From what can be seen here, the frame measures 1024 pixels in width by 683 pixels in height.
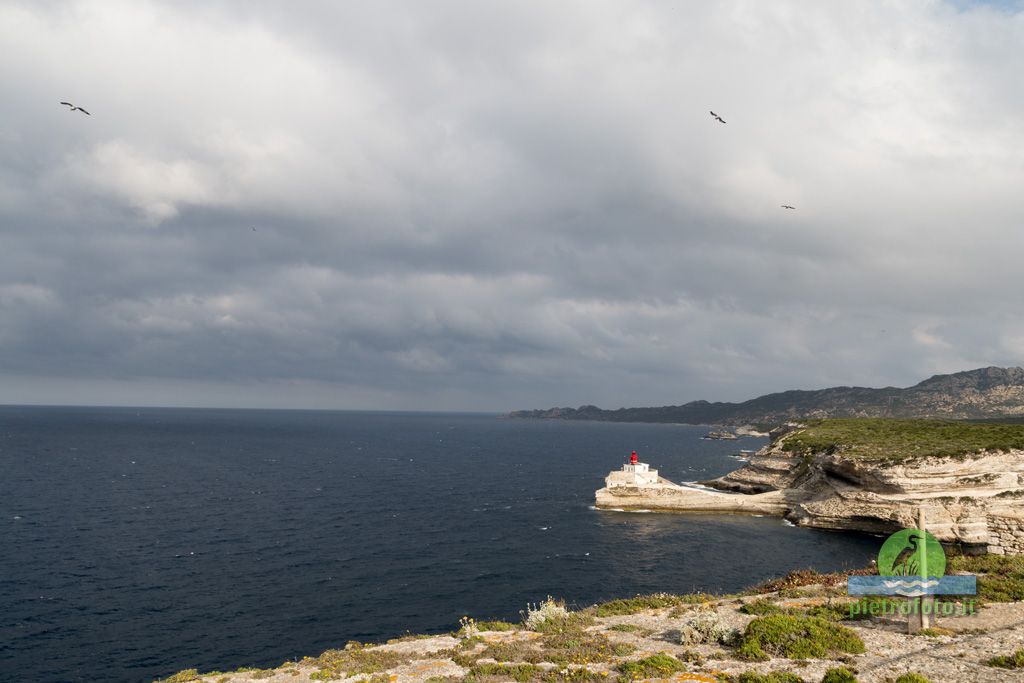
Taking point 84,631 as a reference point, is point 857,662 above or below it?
above

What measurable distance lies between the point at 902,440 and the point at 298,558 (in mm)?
71739

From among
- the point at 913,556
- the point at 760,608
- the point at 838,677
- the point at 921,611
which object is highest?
the point at 913,556

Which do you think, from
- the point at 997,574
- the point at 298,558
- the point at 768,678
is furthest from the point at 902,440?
the point at 298,558

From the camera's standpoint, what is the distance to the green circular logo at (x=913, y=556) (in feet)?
60.8

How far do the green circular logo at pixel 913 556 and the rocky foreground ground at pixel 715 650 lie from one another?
1680 mm

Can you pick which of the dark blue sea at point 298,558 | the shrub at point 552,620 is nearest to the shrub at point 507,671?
the shrub at point 552,620

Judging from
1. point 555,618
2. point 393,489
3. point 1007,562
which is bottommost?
point 393,489

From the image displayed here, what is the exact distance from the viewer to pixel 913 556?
19812 mm

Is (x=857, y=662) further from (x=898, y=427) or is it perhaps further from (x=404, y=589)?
(x=898, y=427)

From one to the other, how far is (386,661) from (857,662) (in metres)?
14.2

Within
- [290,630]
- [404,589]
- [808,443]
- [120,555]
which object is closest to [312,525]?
[120,555]

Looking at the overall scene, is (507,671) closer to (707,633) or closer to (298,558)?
(707,633)

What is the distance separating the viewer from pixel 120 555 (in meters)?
49.6

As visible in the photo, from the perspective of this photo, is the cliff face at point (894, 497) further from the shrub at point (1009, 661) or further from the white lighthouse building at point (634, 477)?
the shrub at point (1009, 661)
